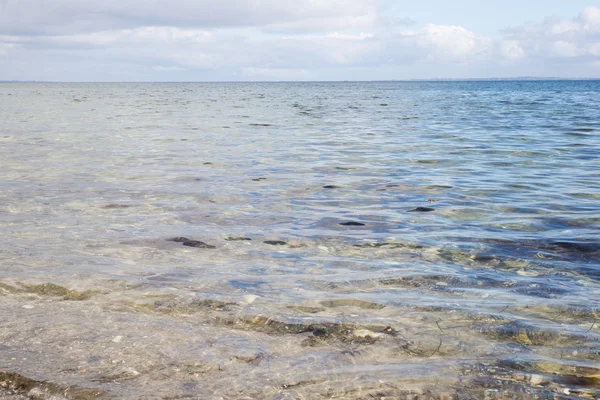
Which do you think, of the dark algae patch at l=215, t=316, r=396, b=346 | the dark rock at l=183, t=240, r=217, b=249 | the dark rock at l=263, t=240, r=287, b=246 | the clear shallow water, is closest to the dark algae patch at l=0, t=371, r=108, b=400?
the clear shallow water

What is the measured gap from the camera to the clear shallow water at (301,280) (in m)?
3.78

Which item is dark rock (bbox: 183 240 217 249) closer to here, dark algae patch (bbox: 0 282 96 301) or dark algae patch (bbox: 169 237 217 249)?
dark algae patch (bbox: 169 237 217 249)

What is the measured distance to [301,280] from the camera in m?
5.84

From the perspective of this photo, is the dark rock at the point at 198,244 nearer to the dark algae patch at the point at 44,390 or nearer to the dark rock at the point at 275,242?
the dark rock at the point at 275,242

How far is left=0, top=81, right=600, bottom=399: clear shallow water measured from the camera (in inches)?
149

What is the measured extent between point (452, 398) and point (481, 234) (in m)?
4.53

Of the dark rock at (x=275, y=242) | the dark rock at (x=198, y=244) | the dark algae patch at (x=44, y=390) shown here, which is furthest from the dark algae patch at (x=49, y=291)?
the dark rock at (x=275, y=242)

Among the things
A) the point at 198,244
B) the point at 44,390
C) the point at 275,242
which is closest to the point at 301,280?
the point at 275,242

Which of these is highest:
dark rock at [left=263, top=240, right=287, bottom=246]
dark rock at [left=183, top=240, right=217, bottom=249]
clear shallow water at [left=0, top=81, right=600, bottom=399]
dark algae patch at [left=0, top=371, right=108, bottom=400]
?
dark algae patch at [left=0, top=371, right=108, bottom=400]

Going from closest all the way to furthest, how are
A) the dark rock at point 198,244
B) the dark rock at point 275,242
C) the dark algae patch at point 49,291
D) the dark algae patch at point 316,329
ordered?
the dark algae patch at point 316,329
the dark algae patch at point 49,291
the dark rock at point 198,244
the dark rock at point 275,242

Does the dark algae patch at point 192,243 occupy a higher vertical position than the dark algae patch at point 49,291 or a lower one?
lower

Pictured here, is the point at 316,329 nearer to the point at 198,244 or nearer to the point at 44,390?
the point at 44,390

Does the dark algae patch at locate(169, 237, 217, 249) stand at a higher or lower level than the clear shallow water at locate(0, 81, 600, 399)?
lower

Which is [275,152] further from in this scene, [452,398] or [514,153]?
[452,398]
